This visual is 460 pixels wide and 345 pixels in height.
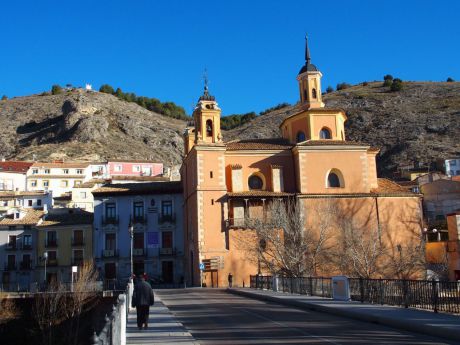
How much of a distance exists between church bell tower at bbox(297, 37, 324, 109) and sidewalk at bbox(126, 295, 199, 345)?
3305cm

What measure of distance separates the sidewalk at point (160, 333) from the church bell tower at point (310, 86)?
108 ft

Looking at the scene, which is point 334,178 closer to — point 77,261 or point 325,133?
point 325,133

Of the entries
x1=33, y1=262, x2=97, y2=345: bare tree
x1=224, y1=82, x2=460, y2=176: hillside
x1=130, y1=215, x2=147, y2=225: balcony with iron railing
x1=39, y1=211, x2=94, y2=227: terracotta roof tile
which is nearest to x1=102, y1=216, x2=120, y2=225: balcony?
x1=130, y1=215, x2=147, y2=225: balcony with iron railing

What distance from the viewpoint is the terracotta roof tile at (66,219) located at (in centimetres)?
4816

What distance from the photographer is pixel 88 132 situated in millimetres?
104438

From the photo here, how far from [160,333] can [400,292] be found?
8010 mm

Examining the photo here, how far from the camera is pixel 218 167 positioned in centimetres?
4047

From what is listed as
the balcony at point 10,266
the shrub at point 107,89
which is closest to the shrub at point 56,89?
the shrub at point 107,89

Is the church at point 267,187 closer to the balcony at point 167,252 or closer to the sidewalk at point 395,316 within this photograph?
the balcony at point 167,252

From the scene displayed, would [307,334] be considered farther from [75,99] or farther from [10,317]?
[75,99]

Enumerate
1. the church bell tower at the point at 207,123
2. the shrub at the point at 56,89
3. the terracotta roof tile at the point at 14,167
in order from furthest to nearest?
the shrub at the point at 56,89 → the terracotta roof tile at the point at 14,167 → the church bell tower at the point at 207,123

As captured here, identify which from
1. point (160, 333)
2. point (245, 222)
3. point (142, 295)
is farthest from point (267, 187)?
point (142, 295)

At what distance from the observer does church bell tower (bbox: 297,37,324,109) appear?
45.8m

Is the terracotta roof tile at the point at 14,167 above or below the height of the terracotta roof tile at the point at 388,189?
above
